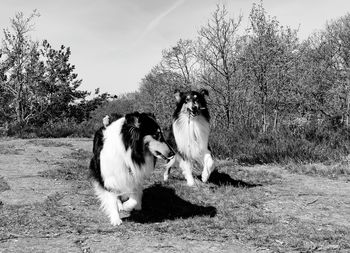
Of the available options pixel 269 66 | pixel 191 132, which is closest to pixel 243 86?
pixel 269 66

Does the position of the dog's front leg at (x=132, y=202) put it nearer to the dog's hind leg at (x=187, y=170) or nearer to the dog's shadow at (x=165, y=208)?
the dog's shadow at (x=165, y=208)

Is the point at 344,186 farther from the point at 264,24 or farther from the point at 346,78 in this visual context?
the point at 346,78

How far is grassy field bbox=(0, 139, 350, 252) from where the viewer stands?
3.97 metres

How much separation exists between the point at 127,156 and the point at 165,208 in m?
1.27

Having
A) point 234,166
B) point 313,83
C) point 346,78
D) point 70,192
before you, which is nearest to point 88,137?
point 234,166

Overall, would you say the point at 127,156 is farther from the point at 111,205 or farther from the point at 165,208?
the point at 165,208

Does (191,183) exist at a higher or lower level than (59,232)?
higher

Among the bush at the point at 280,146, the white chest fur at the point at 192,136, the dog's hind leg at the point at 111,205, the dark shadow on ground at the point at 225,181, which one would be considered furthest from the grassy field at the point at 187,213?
the bush at the point at 280,146

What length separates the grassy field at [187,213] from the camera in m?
3.97

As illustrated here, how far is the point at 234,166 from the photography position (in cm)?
862

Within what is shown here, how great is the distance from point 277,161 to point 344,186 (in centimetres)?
230

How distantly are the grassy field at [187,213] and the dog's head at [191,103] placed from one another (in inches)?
50.6

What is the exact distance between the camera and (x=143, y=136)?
4566mm

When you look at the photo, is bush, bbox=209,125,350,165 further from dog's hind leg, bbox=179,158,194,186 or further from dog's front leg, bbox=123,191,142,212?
dog's front leg, bbox=123,191,142,212
